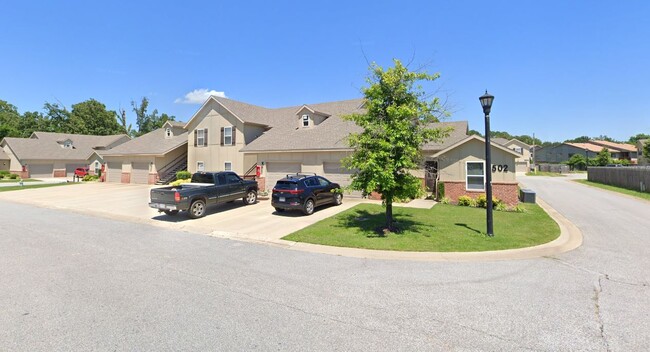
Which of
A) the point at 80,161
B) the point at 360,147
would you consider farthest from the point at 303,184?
the point at 80,161

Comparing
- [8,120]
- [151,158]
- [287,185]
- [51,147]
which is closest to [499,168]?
[287,185]

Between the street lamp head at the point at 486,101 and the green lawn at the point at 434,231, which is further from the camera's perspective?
the street lamp head at the point at 486,101

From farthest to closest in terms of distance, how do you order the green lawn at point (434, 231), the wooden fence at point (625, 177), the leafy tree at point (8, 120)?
the leafy tree at point (8, 120) → the wooden fence at point (625, 177) → the green lawn at point (434, 231)

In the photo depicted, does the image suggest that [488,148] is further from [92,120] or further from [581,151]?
[581,151]

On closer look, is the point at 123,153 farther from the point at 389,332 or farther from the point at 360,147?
the point at 389,332

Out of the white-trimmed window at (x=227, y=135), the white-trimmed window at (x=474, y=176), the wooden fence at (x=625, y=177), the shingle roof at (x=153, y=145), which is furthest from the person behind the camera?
the shingle roof at (x=153, y=145)

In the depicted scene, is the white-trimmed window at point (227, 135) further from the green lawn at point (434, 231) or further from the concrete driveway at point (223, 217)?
the green lawn at point (434, 231)

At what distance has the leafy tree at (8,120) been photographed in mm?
56875

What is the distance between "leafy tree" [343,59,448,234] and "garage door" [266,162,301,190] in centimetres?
1139

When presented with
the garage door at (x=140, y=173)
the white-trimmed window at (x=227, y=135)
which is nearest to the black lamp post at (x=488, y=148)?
the white-trimmed window at (x=227, y=135)

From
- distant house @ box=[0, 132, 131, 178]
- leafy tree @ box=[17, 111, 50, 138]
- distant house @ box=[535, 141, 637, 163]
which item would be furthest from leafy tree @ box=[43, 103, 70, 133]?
distant house @ box=[535, 141, 637, 163]

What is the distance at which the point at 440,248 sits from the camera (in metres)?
7.93

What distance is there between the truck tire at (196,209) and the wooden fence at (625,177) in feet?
101

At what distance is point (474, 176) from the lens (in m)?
16.0
